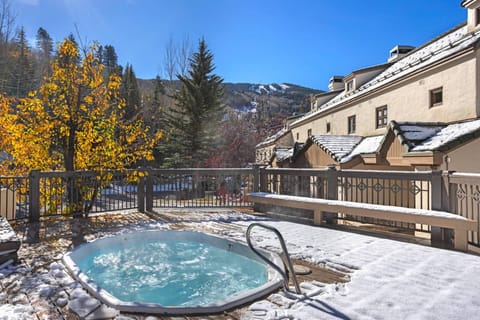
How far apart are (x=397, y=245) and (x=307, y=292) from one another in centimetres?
285

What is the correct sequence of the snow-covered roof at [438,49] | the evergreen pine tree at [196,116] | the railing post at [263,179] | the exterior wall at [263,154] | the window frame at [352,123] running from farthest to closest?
1. the exterior wall at [263,154]
2. the evergreen pine tree at [196,116]
3. the window frame at [352,123]
4. the snow-covered roof at [438,49]
5. the railing post at [263,179]

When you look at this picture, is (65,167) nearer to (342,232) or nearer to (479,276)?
(342,232)

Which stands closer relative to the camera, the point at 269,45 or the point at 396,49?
the point at 396,49

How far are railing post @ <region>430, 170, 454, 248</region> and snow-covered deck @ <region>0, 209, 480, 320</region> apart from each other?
430mm

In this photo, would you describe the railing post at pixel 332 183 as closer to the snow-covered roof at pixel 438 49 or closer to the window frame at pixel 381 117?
the snow-covered roof at pixel 438 49

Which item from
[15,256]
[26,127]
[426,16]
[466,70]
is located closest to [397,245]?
[15,256]

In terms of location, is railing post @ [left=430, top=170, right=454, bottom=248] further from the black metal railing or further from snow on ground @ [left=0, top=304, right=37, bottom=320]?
snow on ground @ [left=0, top=304, right=37, bottom=320]

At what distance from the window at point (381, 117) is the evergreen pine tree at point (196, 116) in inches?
454

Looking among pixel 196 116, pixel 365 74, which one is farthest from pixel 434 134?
pixel 196 116

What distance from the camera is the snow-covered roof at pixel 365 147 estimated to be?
1209 centimetres

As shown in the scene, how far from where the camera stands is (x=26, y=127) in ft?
24.3

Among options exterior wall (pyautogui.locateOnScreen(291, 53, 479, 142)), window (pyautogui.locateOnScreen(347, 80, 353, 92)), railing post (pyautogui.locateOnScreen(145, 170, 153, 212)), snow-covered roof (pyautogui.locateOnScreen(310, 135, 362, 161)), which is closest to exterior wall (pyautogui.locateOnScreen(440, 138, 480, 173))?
exterior wall (pyautogui.locateOnScreen(291, 53, 479, 142))

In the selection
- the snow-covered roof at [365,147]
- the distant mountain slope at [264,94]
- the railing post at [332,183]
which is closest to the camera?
the railing post at [332,183]

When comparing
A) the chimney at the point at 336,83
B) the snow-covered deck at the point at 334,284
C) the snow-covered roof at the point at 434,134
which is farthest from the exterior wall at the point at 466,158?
the chimney at the point at 336,83
